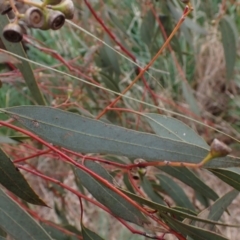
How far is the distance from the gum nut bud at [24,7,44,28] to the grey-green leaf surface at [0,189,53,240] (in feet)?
0.78

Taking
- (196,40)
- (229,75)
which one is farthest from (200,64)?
(229,75)

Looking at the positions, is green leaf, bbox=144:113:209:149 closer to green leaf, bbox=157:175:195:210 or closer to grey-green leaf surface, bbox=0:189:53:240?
grey-green leaf surface, bbox=0:189:53:240

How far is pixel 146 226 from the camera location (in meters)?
0.69

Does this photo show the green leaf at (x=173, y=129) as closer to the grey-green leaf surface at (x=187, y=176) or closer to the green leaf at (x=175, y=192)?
the grey-green leaf surface at (x=187, y=176)

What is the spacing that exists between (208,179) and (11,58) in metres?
1.95

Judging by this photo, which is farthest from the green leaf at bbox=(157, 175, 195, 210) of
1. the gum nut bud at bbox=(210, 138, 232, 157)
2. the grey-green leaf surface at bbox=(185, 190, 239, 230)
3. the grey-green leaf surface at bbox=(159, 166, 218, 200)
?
the gum nut bud at bbox=(210, 138, 232, 157)

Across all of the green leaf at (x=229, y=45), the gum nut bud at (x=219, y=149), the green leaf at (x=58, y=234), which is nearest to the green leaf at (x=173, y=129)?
the gum nut bud at (x=219, y=149)

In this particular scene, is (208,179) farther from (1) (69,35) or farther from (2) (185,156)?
(2) (185,156)

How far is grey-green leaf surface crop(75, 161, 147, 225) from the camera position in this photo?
27.4 inches

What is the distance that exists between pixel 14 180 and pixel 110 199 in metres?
0.12

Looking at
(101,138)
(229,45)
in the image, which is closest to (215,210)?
(101,138)

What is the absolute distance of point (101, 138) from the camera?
63cm

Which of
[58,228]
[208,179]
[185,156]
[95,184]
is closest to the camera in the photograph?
[185,156]

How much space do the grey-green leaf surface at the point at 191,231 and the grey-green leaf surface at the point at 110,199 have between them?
1.5 inches
